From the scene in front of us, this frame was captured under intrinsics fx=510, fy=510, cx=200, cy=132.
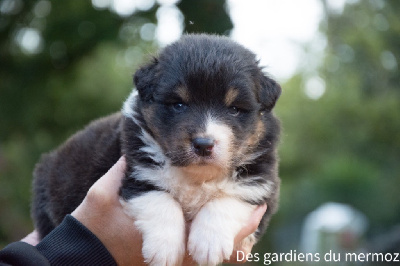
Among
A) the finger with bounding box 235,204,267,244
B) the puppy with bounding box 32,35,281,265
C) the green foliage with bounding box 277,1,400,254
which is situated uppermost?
the puppy with bounding box 32,35,281,265

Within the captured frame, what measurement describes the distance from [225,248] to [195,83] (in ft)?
3.80

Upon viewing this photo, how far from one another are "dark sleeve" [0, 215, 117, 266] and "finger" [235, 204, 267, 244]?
952 mm

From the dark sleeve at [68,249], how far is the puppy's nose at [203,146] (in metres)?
1.02

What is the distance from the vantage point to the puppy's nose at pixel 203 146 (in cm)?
340

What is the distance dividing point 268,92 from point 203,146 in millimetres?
863

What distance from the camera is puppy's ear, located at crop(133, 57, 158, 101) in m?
3.87

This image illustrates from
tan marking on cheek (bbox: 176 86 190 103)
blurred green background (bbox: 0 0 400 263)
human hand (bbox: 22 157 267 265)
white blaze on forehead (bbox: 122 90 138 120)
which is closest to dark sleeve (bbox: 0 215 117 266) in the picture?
human hand (bbox: 22 157 267 265)

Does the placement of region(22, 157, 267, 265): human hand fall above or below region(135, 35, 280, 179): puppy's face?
below

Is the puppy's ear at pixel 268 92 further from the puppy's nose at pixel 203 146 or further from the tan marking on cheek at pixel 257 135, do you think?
the puppy's nose at pixel 203 146

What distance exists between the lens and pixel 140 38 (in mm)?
7992

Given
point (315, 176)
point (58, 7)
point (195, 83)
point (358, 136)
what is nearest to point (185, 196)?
point (195, 83)

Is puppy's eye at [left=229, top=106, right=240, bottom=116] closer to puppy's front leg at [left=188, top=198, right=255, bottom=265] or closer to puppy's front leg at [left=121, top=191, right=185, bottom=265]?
puppy's front leg at [left=188, top=198, right=255, bottom=265]

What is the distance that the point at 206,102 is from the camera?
3.60 m

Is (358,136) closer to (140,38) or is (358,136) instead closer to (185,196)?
(140,38)
